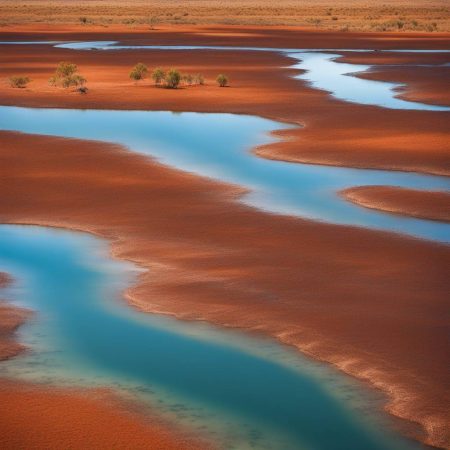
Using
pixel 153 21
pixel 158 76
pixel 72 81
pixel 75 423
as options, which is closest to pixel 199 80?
pixel 158 76

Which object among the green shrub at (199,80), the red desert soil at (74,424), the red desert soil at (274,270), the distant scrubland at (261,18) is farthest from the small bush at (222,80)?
the distant scrubland at (261,18)

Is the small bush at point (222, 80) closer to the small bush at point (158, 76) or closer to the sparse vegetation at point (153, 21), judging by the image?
the small bush at point (158, 76)

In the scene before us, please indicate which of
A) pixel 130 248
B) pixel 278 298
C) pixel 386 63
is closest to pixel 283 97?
pixel 386 63

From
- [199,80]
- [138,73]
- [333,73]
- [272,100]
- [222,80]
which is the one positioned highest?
[138,73]

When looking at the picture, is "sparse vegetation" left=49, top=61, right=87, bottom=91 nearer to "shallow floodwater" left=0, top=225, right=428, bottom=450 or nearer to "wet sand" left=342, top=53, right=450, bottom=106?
"wet sand" left=342, top=53, right=450, bottom=106

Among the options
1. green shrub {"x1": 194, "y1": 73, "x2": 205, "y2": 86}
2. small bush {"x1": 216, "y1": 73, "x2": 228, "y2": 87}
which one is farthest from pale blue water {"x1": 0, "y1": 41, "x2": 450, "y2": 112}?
green shrub {"x1": 194, "y1": 73, "x2": 205, "y2": 86}

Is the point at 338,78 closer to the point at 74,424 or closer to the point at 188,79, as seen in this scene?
the point at 188,79
